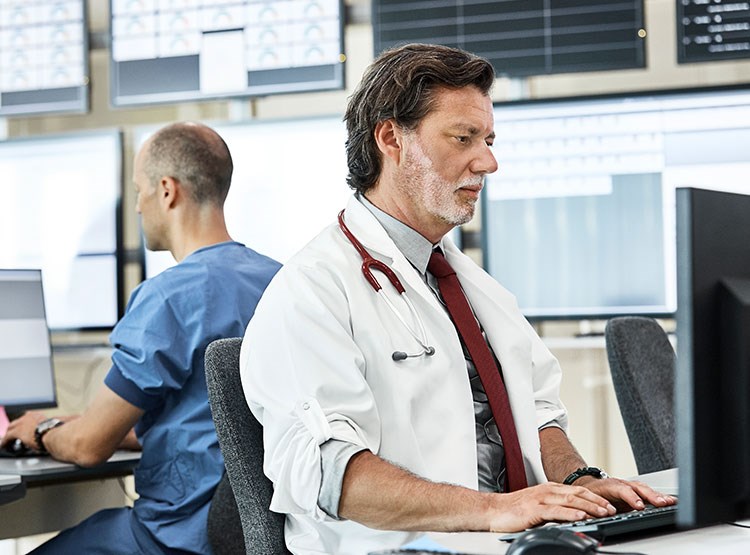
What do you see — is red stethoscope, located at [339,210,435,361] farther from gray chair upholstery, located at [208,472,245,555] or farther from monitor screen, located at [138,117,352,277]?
monitor screen, located at [138,117,352,277]

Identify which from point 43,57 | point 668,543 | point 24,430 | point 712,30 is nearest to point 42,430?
point 24,430

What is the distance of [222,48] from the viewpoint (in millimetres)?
3402

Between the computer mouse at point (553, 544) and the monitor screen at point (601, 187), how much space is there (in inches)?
85.7

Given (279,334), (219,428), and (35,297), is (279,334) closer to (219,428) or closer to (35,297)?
(219,428)

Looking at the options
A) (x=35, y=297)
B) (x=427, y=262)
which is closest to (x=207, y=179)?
(x=35, y=297)

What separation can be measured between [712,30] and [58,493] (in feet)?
6.99

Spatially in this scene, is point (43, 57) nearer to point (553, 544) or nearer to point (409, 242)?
point (409, 242)

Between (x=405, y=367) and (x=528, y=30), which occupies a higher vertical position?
(x=528, y=30)

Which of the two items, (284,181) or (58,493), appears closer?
(58,493)

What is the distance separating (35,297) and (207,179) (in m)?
0.52

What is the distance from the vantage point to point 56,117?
368 cm

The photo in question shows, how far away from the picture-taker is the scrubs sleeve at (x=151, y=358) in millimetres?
2115

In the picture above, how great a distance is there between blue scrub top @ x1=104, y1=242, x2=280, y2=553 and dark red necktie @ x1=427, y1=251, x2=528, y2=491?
0.61 metres

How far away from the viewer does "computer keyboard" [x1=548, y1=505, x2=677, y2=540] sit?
3.54 feet
